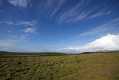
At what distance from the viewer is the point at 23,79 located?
678 inches

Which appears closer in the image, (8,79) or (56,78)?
(8,79)

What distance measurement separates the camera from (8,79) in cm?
1681

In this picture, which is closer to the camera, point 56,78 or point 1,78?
point 1,78

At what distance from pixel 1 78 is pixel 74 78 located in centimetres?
960

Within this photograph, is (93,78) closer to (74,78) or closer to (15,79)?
(74,78)

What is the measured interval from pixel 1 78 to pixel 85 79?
10.9m

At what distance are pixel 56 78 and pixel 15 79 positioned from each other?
5.44m

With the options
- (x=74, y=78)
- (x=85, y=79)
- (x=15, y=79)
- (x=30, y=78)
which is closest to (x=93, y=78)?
(x=85, y=79)

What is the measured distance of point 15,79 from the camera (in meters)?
17.0

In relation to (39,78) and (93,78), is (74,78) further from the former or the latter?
(39,78)

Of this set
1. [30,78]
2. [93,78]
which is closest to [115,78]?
[93,78]

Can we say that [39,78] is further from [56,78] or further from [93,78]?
[93,78]

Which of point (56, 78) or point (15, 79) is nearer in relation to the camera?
point (15, 79)

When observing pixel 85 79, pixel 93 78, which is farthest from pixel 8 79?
pixel 93 78
